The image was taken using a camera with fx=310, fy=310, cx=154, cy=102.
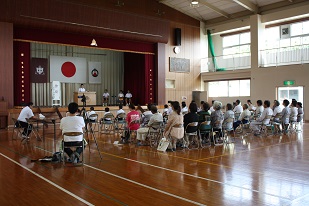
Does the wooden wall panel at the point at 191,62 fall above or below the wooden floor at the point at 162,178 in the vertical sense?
above

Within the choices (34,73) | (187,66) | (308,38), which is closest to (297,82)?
(308,38)

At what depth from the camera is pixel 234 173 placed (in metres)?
5.07

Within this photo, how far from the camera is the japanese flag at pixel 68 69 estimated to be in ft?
59.4

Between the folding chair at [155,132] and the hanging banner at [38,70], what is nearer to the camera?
the folding chair at [155,132]

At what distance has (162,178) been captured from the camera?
15.8 feet

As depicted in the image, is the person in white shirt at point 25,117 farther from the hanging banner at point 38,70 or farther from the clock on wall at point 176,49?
the clock on wall at point 176,49

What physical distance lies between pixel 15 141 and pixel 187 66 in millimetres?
13284

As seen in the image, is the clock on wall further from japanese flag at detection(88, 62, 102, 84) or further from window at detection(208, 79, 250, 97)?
japanese flag at detection(88, 62, 102, 84)

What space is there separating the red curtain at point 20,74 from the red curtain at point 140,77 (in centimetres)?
689

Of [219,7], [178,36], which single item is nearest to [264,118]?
[178,36]

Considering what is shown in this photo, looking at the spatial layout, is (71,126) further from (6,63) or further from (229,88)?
(229,88)

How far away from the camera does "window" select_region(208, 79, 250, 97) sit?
1942 cm

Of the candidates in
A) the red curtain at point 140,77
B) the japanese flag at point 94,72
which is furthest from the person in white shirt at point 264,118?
the japanese flag at point 94,72

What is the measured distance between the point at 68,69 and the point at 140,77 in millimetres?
4377
